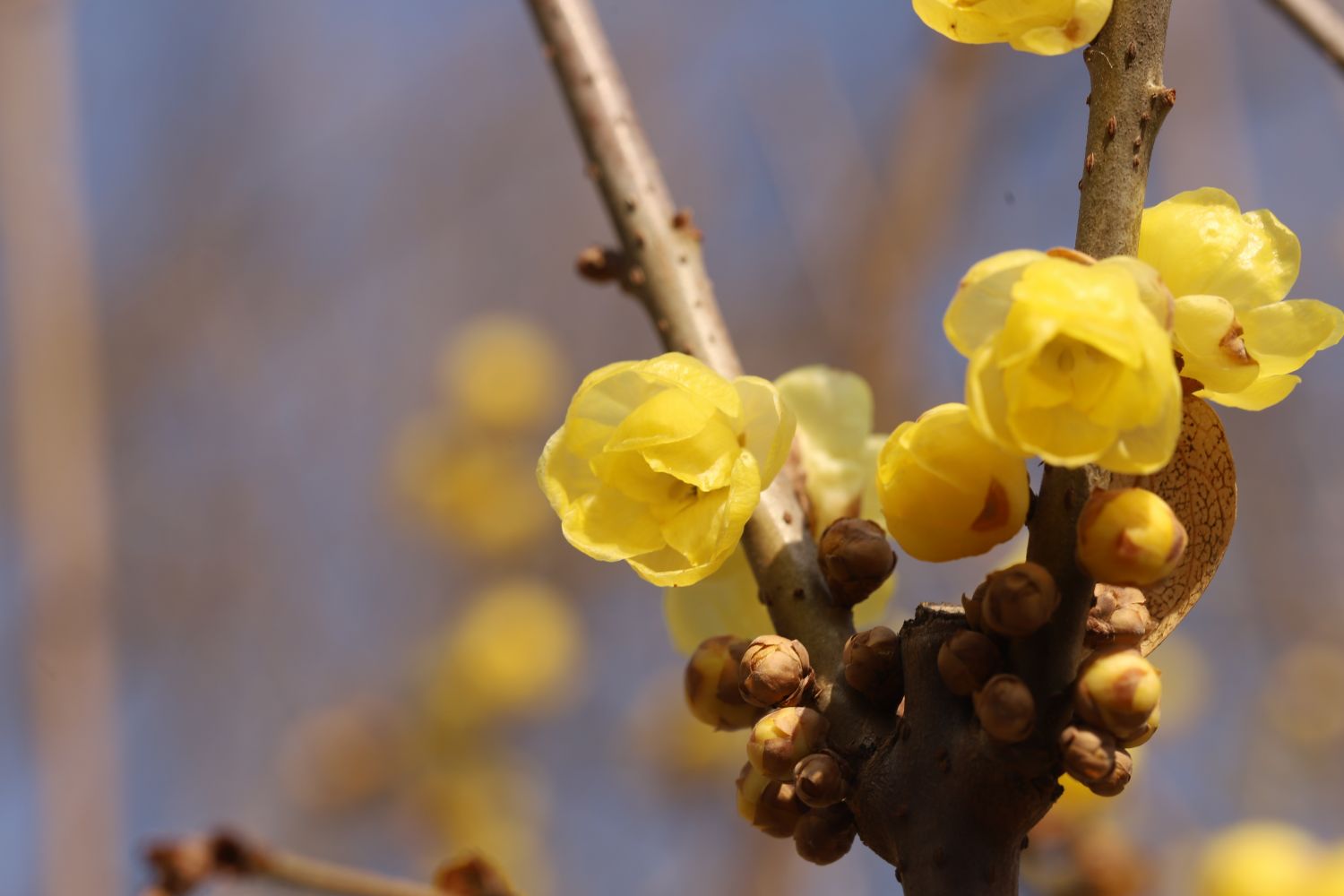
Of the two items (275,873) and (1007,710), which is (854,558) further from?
(275,873)

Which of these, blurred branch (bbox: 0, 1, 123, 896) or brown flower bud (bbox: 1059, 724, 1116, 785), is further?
blurred branch (bbox: 0, 1, 123, 896)

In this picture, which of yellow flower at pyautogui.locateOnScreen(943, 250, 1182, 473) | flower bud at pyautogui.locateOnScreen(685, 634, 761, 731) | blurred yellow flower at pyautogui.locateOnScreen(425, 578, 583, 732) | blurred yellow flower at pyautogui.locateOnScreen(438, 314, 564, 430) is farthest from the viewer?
blurred yellow flower at pyautogui.locateOnScreen(438, 314, 564, 430)

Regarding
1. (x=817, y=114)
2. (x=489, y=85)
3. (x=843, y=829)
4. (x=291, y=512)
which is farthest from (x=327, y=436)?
(x=843, y=829)

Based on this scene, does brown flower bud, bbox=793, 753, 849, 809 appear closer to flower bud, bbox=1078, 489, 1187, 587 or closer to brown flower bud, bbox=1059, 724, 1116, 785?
brown flower bud, bbox=1059, 724, 1116, 785

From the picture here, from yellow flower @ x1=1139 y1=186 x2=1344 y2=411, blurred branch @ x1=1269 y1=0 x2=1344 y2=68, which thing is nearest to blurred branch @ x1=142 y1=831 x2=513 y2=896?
yellow flower @ x1=1139 y1=186 x2=1344 y2=411

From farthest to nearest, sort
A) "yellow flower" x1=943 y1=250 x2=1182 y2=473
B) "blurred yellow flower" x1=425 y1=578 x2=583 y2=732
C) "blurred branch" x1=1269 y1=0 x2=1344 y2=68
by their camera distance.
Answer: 1. "blurred yellow flower" x1=425 y1=578 x2=583 y2=732
2. "blurred branch" x1=1269 y1=0 x2=1344 y2=68
3. "yellow flower" x1=943 y1=250 x2=1182 y2=473

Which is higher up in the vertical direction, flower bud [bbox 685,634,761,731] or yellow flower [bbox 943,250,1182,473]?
yellow flower [bbox 943,250,1182,473]

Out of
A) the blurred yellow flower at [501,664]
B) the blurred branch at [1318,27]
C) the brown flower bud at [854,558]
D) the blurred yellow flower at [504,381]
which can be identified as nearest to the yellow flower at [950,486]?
the brown flower bud at [854,558]

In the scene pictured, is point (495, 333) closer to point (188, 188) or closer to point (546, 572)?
point (546, 572)
